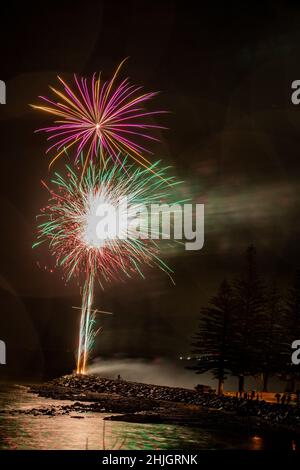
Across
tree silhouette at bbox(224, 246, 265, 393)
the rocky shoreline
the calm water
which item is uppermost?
tree silhouette at bbox(224, 246, 265, 393)

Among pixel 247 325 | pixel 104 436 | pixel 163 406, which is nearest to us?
pixel 104 436

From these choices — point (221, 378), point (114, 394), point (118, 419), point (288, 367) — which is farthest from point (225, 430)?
point (288, 367)

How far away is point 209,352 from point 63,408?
15.1 metres

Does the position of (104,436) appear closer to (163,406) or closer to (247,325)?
(163,406)

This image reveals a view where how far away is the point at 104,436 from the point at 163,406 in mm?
9571

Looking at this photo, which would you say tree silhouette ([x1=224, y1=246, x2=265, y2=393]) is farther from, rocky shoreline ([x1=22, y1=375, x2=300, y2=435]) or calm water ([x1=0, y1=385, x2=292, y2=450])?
calm water ([x1=0, y1=385, x2=292, y2=450])

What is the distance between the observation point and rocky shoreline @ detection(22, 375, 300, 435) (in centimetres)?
2411

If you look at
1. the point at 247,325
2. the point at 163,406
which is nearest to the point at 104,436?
the point at 163,406

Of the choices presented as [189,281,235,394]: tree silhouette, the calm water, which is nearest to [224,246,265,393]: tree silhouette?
[189,281,235,394]: tree silhouette

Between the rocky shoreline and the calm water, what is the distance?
56.9 inches

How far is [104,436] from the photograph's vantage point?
19.6 meters

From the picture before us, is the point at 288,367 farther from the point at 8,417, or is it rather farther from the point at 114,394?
the point at 8,417

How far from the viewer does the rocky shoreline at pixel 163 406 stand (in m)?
24.1

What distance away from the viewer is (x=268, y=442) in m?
20.1
